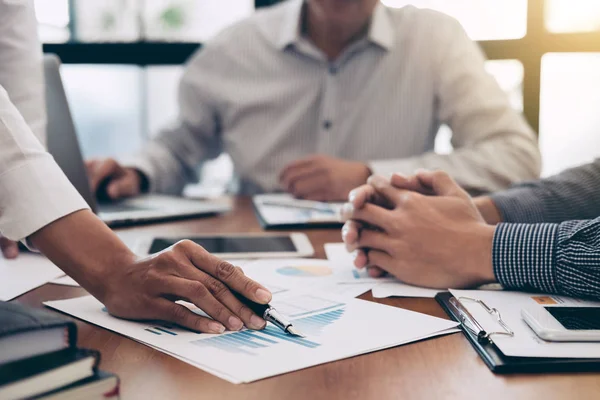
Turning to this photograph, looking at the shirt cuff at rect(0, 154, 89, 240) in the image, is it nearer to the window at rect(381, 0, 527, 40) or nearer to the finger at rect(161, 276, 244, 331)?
the finger at rect(161, 276, 244, 331)

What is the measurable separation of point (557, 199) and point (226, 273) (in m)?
0.63

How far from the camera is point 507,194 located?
1.10 meters

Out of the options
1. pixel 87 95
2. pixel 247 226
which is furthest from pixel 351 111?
pixel 87 95

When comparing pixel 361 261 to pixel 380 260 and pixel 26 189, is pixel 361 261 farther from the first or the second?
pixel 26 189

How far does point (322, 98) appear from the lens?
1907 millimetres

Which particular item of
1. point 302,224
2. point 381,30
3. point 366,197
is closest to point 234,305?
point 366,197

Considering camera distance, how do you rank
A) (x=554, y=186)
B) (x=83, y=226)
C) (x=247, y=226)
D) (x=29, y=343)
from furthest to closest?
1. (x=247, y=226)
2. (x=554, y=186)
3. (x=83, y=226)
4. (x=29, y=343)

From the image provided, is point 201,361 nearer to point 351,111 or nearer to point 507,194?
point 507,194

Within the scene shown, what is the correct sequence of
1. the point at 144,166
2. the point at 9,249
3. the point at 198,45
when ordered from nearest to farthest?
1. the point at 9,249
2. the point at 144,166
3. the point at 198,45

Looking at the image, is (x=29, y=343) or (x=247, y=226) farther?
(x=247, y=226)

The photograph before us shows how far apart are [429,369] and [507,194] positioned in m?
0.59

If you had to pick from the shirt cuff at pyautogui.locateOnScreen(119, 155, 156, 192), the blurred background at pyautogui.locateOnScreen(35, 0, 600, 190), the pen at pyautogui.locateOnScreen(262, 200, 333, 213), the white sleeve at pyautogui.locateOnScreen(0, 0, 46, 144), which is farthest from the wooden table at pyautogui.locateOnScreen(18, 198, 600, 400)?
the blurred background at pyautogui.locateOnScreen(35, 0, 600, 190)

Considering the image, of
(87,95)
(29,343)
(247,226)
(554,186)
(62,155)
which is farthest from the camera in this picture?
→ (87,95)

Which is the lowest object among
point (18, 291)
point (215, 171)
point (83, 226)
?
point (215, 171)
